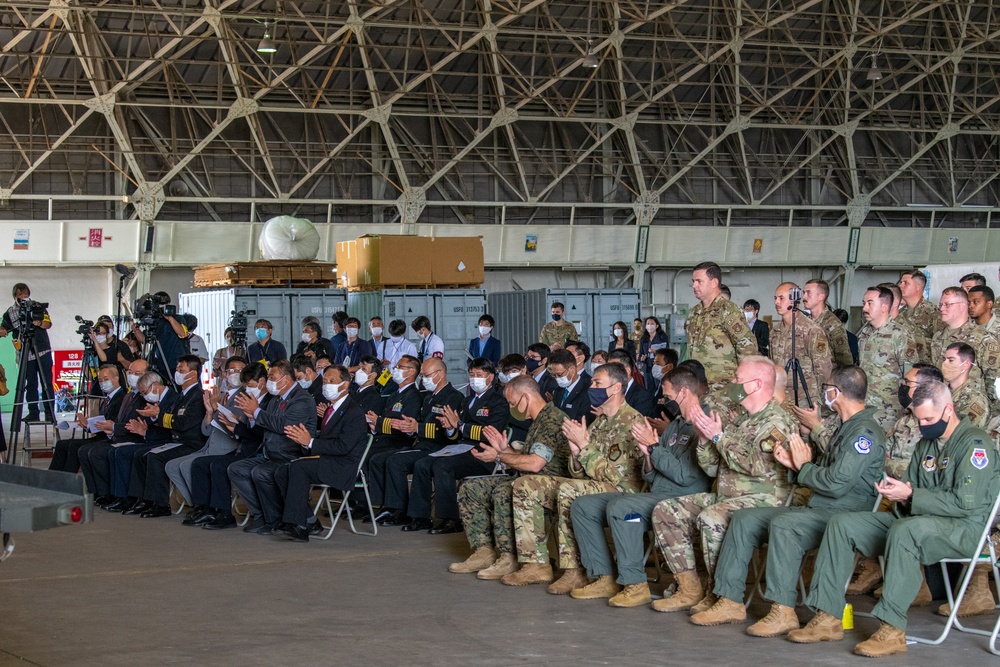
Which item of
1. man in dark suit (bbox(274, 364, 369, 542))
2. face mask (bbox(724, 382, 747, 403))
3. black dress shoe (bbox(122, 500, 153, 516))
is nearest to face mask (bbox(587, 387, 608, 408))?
face mask (bbox(724, 382, 747, 403))

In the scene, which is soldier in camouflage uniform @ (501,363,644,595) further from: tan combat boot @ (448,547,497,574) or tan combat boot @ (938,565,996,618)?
tan combat boot @ (938,565,996,618)

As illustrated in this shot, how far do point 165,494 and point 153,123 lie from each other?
56.8 ft

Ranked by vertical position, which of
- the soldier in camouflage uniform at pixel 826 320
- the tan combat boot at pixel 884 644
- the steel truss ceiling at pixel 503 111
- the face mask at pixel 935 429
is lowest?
the tan combat boot at pixel 884 644

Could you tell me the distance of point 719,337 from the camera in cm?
859

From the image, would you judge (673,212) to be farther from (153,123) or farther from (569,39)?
(153,123)

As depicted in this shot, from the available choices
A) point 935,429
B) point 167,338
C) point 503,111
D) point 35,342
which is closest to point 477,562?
point 935,429

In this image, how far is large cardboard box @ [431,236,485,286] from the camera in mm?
21094

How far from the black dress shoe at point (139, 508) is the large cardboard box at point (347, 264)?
1037 cm

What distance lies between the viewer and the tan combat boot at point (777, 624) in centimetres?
628

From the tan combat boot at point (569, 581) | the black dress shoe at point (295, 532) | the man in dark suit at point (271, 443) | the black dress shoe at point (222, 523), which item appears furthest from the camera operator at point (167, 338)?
the tan combat boot at point (569, 581)

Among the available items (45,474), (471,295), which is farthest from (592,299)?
(45,474)

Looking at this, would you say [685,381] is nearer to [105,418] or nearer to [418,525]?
[418,525]

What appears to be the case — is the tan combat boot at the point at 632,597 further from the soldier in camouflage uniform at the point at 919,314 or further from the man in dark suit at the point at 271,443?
the man in dark suit at the point at 271,443

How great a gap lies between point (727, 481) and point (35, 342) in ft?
31.0
